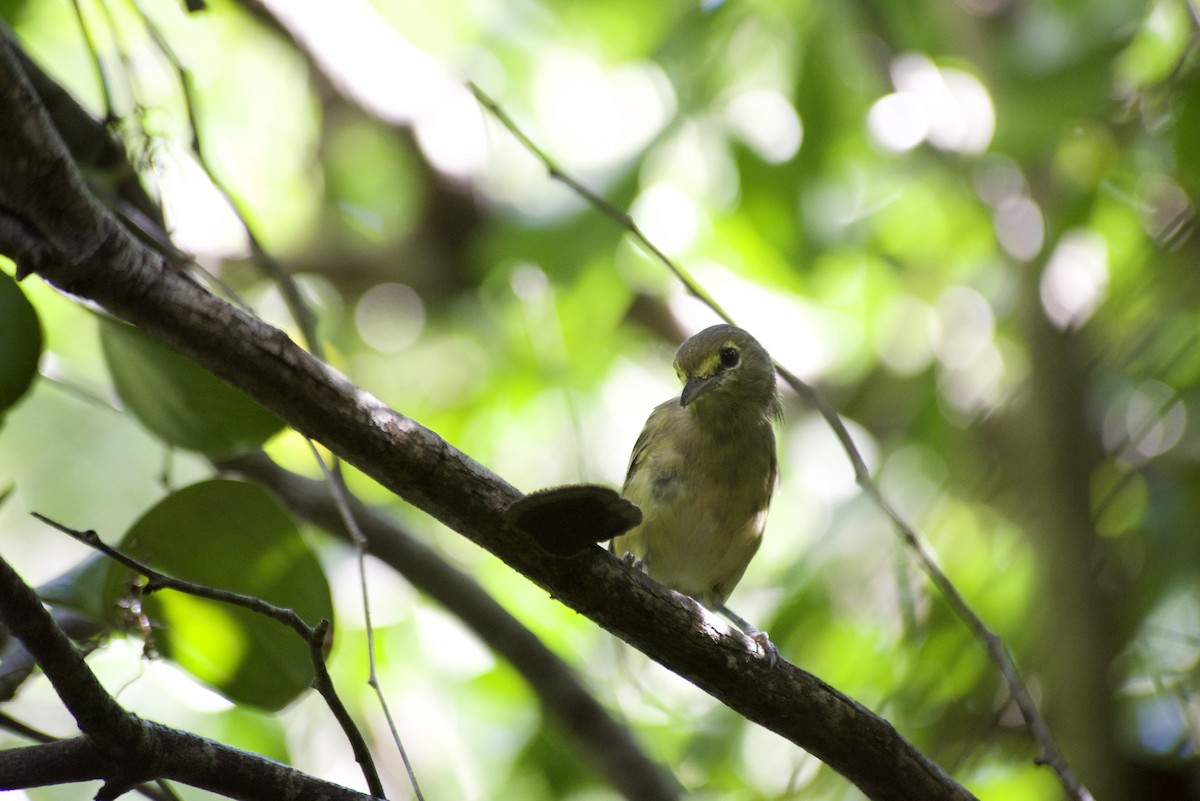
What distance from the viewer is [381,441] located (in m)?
1.88

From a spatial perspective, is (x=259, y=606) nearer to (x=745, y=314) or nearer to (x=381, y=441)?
(x=381, y=441)

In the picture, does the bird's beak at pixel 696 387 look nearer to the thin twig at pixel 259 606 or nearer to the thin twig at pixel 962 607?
the thin twig at pixel 962 607

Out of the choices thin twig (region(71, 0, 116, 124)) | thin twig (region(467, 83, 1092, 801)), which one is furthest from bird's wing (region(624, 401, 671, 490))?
thin twig (region(71, 0, 116, 124))

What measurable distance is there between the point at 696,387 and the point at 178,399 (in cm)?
209

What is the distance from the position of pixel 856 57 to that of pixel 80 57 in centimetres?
335

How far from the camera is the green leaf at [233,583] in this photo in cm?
226

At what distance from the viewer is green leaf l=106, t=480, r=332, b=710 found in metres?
2.26

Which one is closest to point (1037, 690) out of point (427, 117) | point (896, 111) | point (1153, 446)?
point (1153, 446)

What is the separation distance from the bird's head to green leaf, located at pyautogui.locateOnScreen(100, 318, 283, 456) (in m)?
1.98

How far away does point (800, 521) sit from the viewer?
18.2 ft

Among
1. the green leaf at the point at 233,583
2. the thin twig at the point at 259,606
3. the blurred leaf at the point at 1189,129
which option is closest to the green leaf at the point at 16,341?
the green leaf at the point at 233,583

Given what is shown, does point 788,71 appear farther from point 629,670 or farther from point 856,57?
point 629,670

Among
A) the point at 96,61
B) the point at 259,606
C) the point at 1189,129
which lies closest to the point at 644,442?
the point at 1189,129

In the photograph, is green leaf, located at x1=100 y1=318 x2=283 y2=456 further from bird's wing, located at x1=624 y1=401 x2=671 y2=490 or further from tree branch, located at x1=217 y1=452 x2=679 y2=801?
bird's wing, located at x1=624 y1=401 x2=671 y2=490
